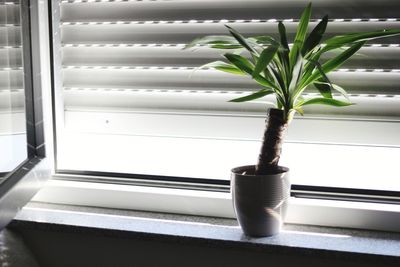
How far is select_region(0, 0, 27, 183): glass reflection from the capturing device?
1320mm

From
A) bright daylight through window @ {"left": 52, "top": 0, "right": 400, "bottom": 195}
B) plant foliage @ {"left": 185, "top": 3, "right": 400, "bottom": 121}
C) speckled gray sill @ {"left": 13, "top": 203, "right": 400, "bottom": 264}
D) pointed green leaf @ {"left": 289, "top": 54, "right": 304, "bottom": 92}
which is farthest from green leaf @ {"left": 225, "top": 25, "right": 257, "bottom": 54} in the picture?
speckled gray sill @ {"left": 13, "top": 203, "right": 400, "bottom": 264}

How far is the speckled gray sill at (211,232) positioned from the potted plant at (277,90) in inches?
2.3

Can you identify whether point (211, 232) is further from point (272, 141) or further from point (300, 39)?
point (300, 39)

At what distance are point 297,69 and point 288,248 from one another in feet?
1.36

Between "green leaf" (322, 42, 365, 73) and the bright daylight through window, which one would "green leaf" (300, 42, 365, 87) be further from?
the bright daylight through window

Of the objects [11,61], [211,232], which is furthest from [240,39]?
[11,61]

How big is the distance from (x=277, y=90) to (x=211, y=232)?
1.30ft

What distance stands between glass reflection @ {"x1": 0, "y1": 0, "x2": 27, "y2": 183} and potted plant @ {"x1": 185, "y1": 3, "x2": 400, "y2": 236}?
20.9 inches

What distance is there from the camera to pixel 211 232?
128cm

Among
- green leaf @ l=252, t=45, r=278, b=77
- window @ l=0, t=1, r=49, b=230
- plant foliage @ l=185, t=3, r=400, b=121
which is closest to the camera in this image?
green leaf @ l=252, t=45, r=278, b=77

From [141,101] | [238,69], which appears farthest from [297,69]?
[141,101]

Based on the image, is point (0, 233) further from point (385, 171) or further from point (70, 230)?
point (385, 171)

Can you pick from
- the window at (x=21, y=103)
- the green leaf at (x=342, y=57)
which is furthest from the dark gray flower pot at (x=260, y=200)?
the window at (x=21, y=103)

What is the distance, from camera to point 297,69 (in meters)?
1.13
